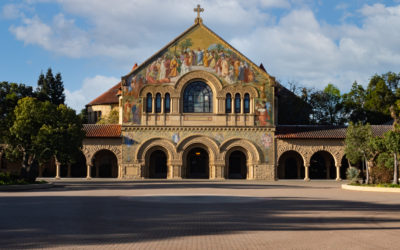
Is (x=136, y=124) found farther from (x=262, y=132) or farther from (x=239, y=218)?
(x=239, y=218)

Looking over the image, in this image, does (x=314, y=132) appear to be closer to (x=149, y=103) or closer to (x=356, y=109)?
(x=149, y=103)

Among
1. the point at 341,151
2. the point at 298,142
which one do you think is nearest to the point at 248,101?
the point at 298,142

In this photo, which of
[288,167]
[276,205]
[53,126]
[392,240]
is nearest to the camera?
[392,240]

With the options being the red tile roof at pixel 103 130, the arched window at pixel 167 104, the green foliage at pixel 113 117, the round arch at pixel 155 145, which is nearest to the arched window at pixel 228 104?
the arched window at pixel 167 104

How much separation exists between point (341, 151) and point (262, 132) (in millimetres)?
7967

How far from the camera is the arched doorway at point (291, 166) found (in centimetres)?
4722

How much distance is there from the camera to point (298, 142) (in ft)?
146

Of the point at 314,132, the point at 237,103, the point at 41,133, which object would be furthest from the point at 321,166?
the point at 41,133

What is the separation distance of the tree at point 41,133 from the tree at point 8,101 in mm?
794

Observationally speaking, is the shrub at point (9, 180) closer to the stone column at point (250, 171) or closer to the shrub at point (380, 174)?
the stone column at point (250, 171)

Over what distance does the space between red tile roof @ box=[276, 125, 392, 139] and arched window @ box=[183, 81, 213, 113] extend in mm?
7428

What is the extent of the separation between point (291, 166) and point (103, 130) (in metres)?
19.7

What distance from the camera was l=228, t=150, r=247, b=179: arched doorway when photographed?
45.9 metres

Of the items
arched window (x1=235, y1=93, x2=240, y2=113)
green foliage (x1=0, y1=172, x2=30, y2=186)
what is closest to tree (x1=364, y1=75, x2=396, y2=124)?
arched window (x1=235, y1=93, x2=240, y2=113)
